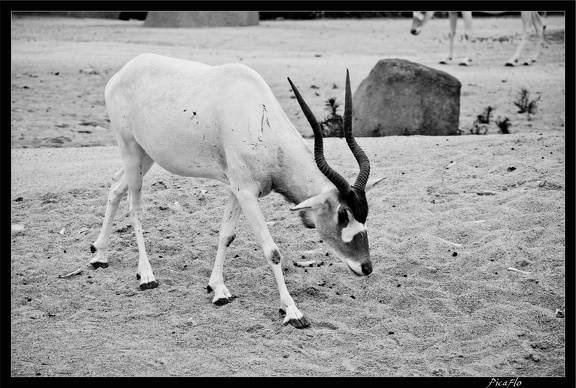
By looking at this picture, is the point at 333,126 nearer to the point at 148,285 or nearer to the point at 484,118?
the point at 484,118

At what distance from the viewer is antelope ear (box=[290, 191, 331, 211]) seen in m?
4.49

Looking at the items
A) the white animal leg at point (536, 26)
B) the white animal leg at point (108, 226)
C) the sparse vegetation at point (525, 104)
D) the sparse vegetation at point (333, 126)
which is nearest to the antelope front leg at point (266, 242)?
the white animal leg at point (108, 226)

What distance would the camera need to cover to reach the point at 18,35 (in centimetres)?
1734

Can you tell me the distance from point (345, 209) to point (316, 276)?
111 centimetres

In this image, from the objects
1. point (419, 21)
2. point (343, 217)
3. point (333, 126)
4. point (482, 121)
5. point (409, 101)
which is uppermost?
point (419, 21)

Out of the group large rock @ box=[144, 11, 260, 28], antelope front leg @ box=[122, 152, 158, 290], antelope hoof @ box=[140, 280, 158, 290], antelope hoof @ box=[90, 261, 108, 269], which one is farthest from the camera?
large rock @ box=[144, 11, 260, 28]

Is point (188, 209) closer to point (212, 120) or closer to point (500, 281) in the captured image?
point (212, 120)

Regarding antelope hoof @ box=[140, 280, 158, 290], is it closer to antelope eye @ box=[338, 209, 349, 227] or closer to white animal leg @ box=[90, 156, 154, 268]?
white animal leg @ box=[90, 156, 154, 268]

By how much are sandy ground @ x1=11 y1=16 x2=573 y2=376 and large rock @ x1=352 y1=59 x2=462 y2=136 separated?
904 mm

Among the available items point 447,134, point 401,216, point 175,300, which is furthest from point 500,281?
point 447,134

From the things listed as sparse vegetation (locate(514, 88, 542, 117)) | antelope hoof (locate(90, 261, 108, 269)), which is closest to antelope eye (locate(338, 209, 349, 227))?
antelope hoof (locate(90, 261, 108, 269))

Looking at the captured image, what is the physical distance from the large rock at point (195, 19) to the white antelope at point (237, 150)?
14986 mm

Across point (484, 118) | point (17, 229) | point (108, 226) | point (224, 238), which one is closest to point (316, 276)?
point (224, 238)

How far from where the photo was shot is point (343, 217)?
464cm
